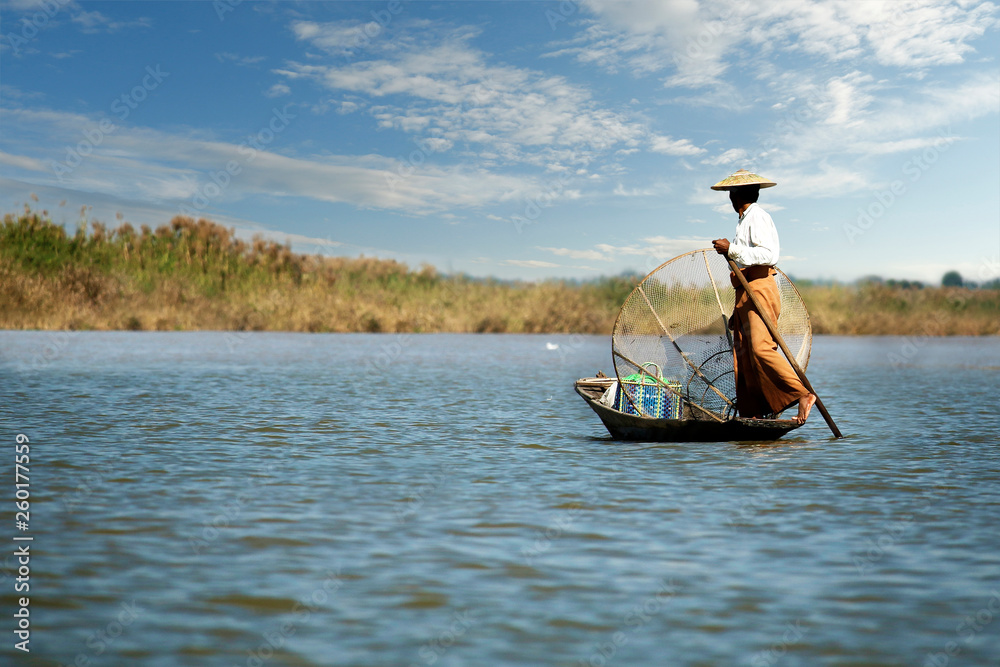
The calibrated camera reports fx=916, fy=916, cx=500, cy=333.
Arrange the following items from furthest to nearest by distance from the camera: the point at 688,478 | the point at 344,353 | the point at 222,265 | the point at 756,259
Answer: the point at 222,265 < the point at 344,353 < the point at 756,259 < the point at 688,478

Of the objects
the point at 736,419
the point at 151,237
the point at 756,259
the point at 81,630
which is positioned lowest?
the point at 81,630

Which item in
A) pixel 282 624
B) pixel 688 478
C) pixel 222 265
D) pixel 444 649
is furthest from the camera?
pixel 222 265

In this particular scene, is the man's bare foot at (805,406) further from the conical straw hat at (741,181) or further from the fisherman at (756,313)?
the conical straw hat at (741,181)

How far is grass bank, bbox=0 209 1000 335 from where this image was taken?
31594 millimetres

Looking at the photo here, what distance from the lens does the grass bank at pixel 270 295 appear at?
104ft

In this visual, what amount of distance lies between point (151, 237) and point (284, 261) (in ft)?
16.5

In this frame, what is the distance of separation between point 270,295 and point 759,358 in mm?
26963

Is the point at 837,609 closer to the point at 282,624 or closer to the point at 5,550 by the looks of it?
the point at 282,624

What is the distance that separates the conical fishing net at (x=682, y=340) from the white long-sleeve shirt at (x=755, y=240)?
537mm

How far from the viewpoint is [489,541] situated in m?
5.45

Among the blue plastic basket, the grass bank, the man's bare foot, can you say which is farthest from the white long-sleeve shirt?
the grass bank

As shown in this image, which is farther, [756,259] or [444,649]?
[756,259]

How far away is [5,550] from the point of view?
17.0 feet

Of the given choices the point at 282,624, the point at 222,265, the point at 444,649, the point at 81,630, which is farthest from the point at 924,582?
the point at 222,265
